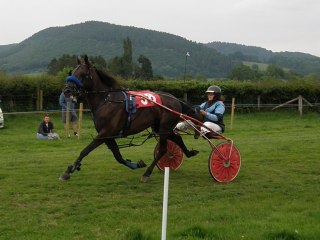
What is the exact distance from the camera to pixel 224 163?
28.4ft

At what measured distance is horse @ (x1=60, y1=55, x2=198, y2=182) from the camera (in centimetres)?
787

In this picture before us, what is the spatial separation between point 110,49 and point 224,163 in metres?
131

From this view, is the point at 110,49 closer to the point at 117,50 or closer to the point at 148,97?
the point at 117,50

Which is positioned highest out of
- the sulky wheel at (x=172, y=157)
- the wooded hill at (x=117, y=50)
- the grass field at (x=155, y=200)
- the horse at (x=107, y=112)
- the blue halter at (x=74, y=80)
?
the wooded hill at (x=117, y=50)

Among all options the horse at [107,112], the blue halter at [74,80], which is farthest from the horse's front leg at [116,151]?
the blue halter at [74,80]

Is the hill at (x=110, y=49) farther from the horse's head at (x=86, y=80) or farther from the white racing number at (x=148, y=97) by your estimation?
the horse's head at (x=86, y=80)

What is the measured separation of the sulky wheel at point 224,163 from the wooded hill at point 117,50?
110 meters

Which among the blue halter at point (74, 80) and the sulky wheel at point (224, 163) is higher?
the blue halter at point (74, 80)

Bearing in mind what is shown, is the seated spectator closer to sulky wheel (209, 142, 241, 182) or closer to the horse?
the horse

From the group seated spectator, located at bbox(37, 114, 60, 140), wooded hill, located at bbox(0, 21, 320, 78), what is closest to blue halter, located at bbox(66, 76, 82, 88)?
seated spectator, located at bbox(37, 114, 60, 140)

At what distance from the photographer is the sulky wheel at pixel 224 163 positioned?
8539 millimetres

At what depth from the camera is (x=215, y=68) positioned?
132 m

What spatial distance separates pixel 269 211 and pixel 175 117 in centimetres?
294

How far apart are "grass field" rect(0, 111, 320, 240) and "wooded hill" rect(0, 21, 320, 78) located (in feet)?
356
